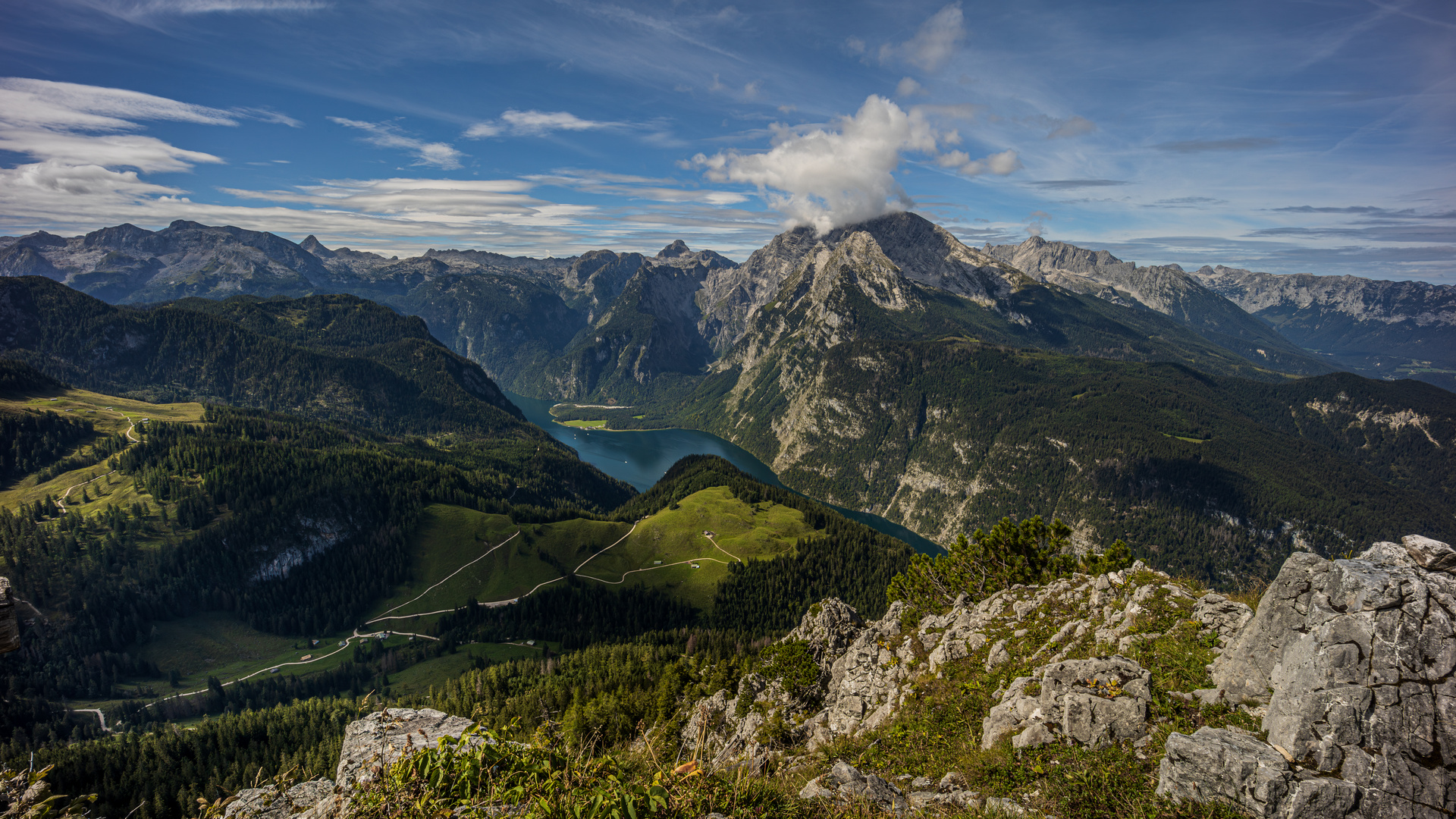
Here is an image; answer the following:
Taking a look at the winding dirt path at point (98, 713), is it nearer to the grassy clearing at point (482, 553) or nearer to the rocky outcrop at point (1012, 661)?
the grassy clearing at point (482, 553)

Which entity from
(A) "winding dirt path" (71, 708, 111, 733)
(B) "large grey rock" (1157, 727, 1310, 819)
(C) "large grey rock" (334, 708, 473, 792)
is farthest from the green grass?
(B) "large grey rock" (1157, 727, 1310, 819)

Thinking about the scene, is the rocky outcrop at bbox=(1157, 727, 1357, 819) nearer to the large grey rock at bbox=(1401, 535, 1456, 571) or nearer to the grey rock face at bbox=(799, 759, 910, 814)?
the large grey rock at bbox=(1401, 535, 1456, 571)

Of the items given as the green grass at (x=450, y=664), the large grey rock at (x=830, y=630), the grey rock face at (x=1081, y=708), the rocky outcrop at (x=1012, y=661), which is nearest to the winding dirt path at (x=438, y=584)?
the green grass at (x=450, y=664)

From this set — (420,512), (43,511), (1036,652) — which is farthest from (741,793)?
(43,511)

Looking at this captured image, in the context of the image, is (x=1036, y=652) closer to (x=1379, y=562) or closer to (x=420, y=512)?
(x=1379, y=562)

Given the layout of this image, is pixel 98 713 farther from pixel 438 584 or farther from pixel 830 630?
pixel 830 630

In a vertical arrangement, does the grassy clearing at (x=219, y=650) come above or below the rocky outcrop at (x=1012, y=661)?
below

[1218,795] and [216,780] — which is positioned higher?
[1218,795]
